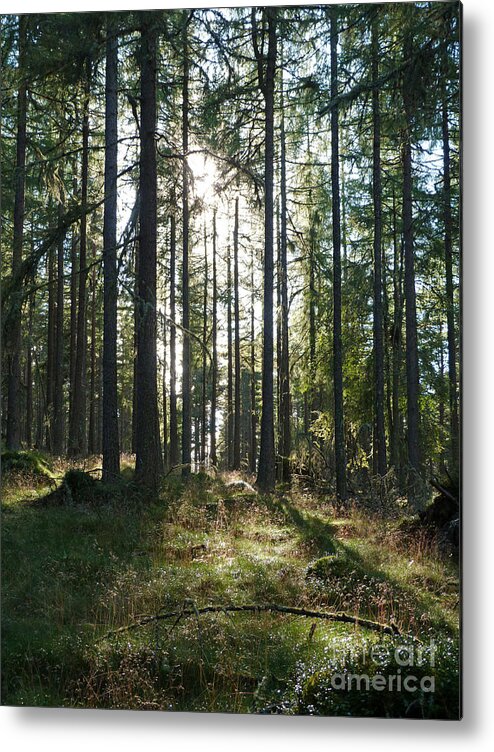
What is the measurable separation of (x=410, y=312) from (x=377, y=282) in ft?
5.31

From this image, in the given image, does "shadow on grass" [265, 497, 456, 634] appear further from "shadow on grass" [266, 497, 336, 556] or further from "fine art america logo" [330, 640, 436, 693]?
"fine art america logo" [330, 640, 436, 693]

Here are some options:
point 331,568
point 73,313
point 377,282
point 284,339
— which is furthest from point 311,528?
point 73,313

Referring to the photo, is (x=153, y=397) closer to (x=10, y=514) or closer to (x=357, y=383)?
(x=10, y=514)

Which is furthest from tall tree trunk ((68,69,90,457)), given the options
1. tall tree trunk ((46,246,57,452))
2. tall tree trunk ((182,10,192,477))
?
tall tree trunk ((182,10,192,477))

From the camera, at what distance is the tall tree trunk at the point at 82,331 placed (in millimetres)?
5672

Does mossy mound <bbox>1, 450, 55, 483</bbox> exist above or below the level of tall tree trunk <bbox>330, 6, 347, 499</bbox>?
below

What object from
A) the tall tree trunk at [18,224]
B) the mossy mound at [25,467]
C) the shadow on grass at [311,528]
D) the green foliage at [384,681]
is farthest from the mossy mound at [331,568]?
the tall tree trunk at [18,224]

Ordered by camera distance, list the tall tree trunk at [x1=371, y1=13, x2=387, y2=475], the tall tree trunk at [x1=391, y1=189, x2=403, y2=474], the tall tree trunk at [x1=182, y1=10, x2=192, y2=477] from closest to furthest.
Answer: the tall tree trunk at [x1=371, y1=13, x2=387, y2=475] → the tall tree trunk at [x1=182, y1=10, x2=192, y2=477] → the tall tree trunk at [x1=391, y1=189, x2=403, y2=474]

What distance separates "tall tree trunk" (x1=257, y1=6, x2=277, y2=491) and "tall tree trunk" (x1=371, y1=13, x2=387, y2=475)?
893mm

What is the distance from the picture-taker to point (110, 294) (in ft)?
19.8

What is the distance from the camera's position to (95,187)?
20.2 ft

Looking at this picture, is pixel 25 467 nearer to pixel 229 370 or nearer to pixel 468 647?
pixel 468 647

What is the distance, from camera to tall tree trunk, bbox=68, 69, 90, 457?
567cm

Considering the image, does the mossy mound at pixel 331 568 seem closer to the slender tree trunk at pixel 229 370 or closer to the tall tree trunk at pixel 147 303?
the tall tree trunk at pixel 147 303
